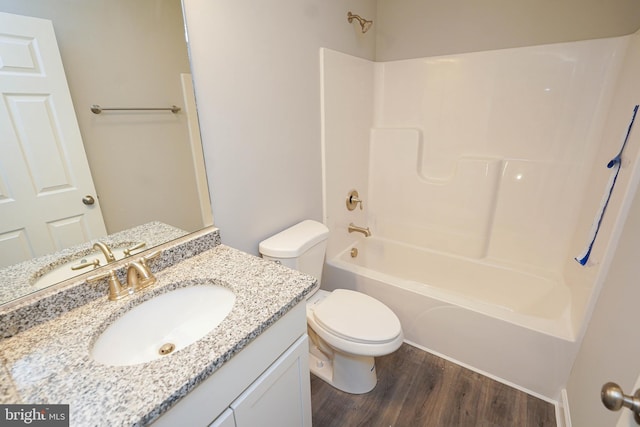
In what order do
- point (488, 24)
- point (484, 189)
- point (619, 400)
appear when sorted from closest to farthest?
point (619, 400) → point (488, 24) → point (484, 189)

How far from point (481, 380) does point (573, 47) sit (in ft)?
6.32

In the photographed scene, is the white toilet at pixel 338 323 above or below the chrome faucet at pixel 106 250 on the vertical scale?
below

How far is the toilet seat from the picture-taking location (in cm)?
133

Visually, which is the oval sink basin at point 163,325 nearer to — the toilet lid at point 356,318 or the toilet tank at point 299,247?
the toilet tank at point 299,247

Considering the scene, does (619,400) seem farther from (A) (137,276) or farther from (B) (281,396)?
(A) (137,276)

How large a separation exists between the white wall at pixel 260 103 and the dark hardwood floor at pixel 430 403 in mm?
936

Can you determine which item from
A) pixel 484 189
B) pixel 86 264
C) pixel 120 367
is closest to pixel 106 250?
pixel 86 264

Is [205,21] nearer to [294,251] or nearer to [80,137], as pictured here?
[80,137]

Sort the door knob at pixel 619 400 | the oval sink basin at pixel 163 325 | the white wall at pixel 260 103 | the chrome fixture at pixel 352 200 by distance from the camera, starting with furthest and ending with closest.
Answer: the chrome fixture at pixel 352 200 → the white wall at pixel 260 103 → the oval sink basin at pixel 163 325 → the door knob at pixel 619 400

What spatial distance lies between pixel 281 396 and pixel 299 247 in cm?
65

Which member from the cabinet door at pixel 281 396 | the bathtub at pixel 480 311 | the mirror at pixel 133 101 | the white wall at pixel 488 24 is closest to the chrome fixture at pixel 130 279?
the mirror at pixel 133 101

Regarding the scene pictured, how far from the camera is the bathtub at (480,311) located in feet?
4.77

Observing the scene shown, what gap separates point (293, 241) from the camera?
4.85ft

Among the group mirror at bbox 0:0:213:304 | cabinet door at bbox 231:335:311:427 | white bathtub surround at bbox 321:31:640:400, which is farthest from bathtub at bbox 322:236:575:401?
mirror at bbox 0:0:213:304
